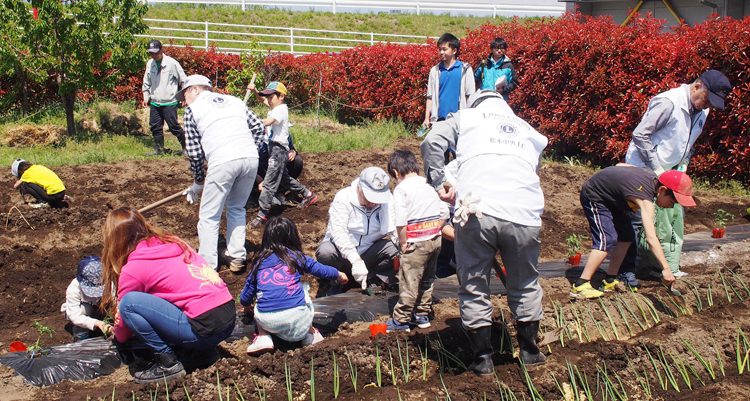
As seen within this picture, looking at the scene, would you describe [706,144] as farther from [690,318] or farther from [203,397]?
[203,397]

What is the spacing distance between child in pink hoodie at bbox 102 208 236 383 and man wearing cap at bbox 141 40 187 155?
6237 mm

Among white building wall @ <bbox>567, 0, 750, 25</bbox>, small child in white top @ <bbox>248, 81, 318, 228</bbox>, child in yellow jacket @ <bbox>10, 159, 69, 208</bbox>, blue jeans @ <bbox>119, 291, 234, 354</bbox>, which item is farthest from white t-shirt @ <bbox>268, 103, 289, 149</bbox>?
white building wall @ <bbox>567, 0, 750, 25</bbox>

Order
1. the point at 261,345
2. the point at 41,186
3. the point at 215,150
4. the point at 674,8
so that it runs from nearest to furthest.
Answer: the point at 261,345, the point at 215,150, the point at 41,186, the point at 674,8

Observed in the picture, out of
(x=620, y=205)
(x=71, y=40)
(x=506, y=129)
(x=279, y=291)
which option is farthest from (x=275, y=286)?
(x=71, y=40)

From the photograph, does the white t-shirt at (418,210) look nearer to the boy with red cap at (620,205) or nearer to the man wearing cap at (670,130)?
the boy with red cap at (620,205)

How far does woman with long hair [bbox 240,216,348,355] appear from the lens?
5.15m

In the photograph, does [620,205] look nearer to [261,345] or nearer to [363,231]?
[363,231]

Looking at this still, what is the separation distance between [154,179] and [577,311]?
5.67 metres

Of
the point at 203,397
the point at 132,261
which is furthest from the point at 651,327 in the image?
the point at 132,261

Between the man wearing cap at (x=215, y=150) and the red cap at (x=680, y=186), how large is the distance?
344 cm

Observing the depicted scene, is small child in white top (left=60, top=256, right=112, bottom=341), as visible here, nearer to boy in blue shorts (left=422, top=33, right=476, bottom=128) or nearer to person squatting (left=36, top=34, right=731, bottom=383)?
person squatting (left=36, top=34, right=731, bottom=383)

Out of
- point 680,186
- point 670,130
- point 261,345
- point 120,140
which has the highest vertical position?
point 670,130

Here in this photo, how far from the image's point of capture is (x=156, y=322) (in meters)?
4.68

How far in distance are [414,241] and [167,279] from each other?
69.8 inches
